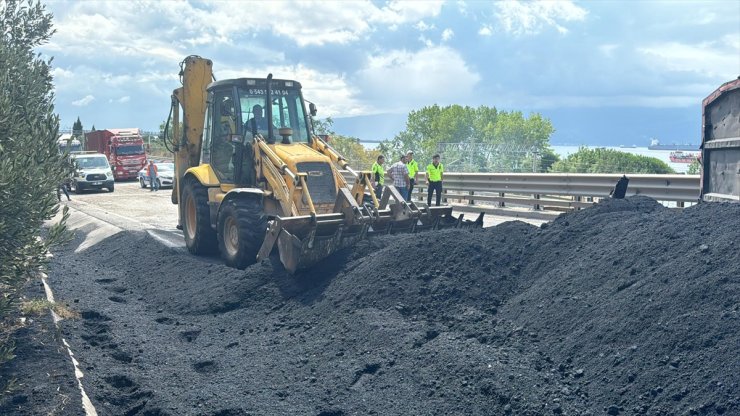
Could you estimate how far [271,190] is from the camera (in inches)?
475

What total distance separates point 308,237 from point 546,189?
11.2 metres

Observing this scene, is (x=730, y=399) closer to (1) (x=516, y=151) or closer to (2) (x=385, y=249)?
(2) (x=385, y=249)

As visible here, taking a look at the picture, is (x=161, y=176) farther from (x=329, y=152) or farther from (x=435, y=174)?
(x=329, y=152)

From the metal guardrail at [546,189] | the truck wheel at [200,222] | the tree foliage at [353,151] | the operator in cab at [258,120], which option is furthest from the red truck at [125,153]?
the operator in cab at [258,120]

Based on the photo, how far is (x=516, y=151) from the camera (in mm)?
25031

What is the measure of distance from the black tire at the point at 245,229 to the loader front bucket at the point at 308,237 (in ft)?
2.37

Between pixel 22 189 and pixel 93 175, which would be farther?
pixel 93 175

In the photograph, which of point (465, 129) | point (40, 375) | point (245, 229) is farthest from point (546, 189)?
point (465, 129)

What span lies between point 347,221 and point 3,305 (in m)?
5.49

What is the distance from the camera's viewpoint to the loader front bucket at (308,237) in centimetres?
1017

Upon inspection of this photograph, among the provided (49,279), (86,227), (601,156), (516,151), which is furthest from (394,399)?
(601,156)

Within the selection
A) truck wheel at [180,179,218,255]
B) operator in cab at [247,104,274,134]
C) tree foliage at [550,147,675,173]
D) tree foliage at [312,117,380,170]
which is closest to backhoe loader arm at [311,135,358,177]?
operator in cab at [247,104,274,134]

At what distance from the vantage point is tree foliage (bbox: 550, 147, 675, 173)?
946 inches

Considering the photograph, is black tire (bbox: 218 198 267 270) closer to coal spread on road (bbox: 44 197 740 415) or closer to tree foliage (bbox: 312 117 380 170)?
coal spread on road (bbox: 44 197 740 415)
